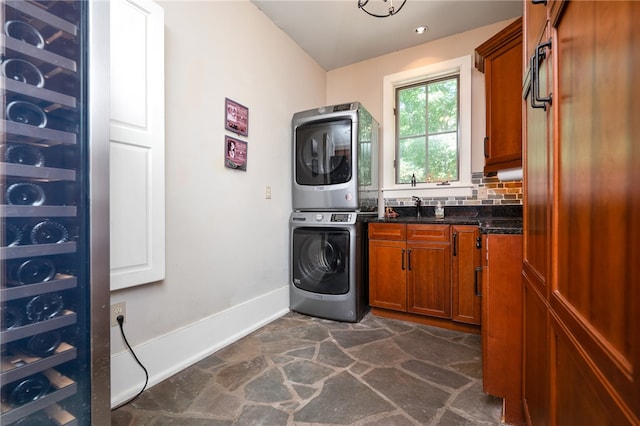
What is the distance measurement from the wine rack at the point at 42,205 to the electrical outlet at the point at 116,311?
22.0 inches

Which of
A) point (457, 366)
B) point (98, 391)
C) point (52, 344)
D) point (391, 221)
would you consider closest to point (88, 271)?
point (52, 344)

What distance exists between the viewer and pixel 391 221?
2.54 metres

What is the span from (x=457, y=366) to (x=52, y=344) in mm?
1958

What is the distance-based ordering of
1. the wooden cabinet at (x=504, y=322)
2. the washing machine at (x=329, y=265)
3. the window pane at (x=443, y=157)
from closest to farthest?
the wooden cabinet at (x=504, y=322)
the washing machine at (x=329, y=265)
the window pane at (x=443, y=157)

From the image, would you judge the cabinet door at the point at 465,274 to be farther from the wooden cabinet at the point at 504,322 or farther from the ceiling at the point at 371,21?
the ceiling at the point at 371,21

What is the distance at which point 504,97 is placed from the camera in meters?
Result: 2.14

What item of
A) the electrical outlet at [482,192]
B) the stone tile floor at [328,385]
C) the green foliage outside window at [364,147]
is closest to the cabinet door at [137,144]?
the stone tile floor at [328,385]

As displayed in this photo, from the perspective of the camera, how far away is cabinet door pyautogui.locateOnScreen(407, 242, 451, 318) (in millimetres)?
2320

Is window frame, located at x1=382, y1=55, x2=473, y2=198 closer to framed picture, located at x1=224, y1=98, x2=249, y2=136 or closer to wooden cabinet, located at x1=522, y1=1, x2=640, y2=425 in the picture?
framed picture, located at x1=224, y1=98, x2=249, y2=136

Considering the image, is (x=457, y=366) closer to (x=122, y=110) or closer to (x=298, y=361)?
(x=298, y=361)

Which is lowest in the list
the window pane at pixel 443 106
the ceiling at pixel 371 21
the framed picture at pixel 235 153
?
the framed picture at pixel 235 153

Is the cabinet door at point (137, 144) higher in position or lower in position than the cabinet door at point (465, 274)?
higher

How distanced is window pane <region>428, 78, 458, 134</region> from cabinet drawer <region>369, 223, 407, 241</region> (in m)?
1.22

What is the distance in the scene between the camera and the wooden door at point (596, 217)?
1.34ft
